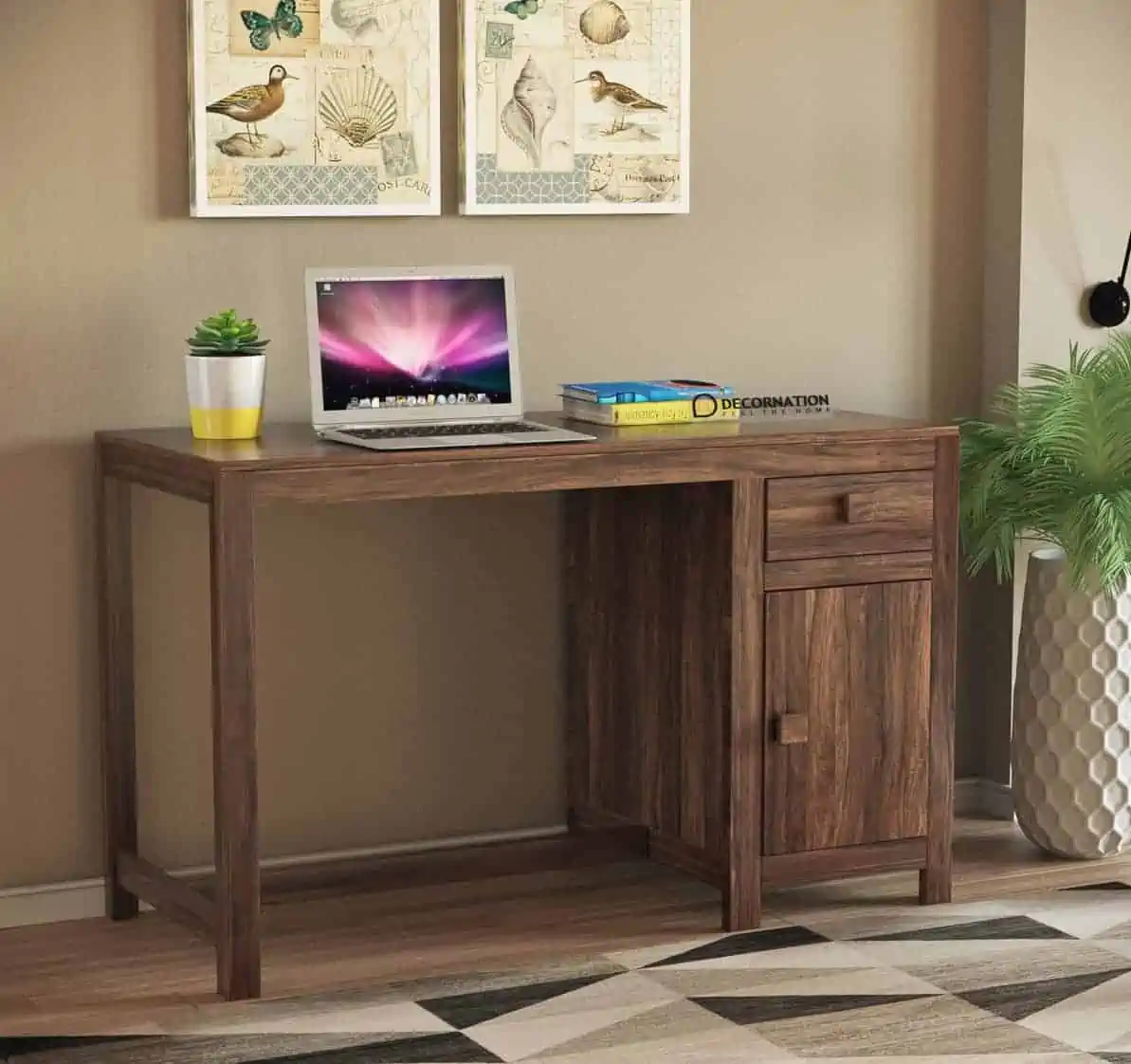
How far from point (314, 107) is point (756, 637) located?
1.15 m

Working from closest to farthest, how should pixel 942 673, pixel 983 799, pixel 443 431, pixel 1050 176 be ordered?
pixel 443 431 → pixel 942 673 → pixel 1050 176 → pixel 983 799

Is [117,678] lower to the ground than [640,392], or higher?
lower

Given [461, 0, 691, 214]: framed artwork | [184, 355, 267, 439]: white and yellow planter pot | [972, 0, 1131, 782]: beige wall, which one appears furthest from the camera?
[972, 0, 1131, 782]: beige wall

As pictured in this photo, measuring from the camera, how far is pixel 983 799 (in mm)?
4012

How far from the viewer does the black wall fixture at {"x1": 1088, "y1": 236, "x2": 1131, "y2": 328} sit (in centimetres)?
386

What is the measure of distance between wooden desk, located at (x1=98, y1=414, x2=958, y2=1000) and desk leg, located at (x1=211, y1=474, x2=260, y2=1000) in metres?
0.09

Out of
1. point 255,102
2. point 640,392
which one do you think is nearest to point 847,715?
point 640,392

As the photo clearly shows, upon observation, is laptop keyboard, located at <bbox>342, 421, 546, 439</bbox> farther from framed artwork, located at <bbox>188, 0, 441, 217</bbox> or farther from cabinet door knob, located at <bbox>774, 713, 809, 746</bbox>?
cabinet door knob, located at <bbox>774, 713, 809, 746</bbox>

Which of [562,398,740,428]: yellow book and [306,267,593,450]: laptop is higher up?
[306,267,593,450]: laptop

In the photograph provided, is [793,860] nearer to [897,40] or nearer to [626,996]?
[626,996]

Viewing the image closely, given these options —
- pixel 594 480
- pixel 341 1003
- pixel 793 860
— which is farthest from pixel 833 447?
pixel 341 1003

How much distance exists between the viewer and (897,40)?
379 cm

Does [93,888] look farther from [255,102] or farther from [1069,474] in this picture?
[1069,474]

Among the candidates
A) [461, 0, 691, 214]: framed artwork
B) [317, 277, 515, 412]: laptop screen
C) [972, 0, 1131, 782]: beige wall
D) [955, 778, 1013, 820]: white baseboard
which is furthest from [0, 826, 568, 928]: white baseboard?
[972, 0, 1131, 782]: beige wall
